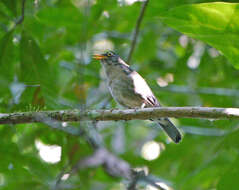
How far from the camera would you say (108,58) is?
681 centimetres

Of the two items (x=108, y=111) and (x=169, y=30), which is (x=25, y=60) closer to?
(x=108, y=111)

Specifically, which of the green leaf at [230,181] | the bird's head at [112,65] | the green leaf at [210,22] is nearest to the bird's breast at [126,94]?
the bird's head at [112,65]

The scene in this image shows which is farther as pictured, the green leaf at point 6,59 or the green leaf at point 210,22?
the green leaf at point 6,59

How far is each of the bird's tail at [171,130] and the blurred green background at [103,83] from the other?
0.67ft

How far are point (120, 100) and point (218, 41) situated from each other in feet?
8.19

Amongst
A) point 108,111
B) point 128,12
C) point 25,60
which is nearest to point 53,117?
point 108,111

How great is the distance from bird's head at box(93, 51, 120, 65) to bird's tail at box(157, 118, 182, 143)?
1.33 metres

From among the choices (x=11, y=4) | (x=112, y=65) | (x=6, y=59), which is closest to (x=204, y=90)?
(x=112, y=65)

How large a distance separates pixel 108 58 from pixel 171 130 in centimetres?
174

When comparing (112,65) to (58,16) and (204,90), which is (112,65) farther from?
(204,90)

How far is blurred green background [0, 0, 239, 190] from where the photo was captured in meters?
3.70

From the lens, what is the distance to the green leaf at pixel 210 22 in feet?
11.5

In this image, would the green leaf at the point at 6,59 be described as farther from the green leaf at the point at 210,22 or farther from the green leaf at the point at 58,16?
the green leaf at the point at 210,22

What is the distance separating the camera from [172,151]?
5961 millimetres
